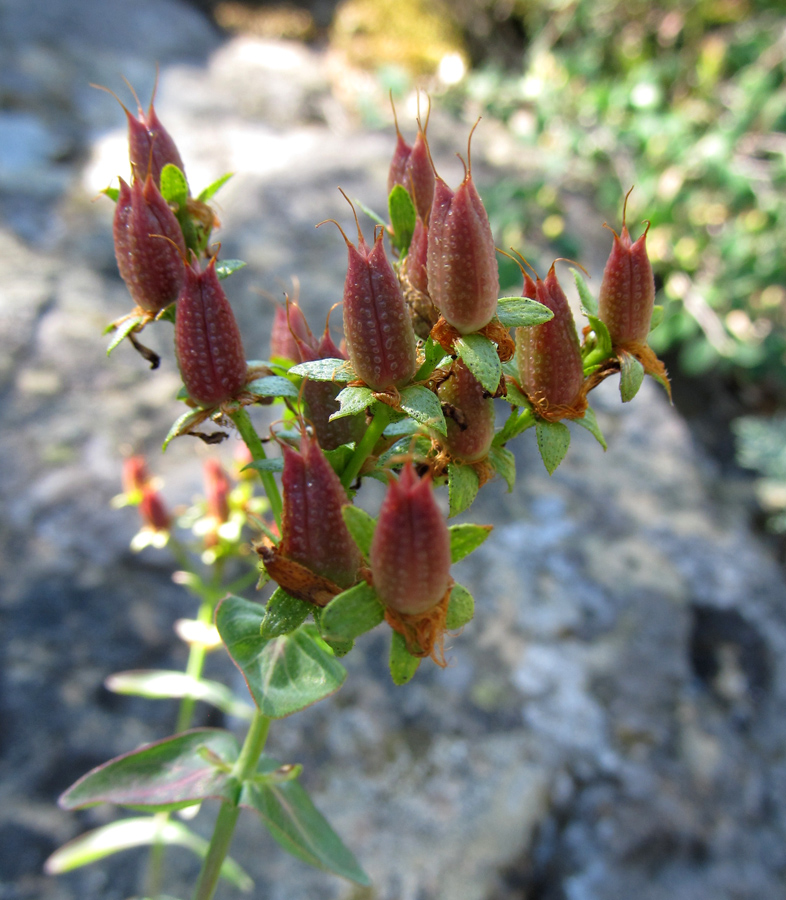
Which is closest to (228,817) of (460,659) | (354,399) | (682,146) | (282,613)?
(282,613)

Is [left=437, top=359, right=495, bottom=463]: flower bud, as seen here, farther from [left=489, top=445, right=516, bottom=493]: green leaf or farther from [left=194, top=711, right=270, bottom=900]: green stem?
[left=194, top=711, right=270, bottom=900]: green stem

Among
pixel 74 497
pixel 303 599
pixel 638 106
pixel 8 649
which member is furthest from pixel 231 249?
pixel 303 599

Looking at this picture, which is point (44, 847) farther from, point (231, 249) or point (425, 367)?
point (231, 249)

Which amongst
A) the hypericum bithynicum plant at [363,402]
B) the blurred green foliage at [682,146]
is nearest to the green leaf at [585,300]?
the hypericum bithynicum plant at [363,402]

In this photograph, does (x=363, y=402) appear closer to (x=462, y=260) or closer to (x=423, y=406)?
(x=423, y=406)

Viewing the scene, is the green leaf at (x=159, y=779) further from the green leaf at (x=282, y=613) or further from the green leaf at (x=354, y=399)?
the green leaf at (x=354, y=399)


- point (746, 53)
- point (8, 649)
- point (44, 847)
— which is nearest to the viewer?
point (44, 847)

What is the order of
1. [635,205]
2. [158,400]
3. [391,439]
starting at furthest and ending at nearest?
[635,205], [158,400], [391,439]
